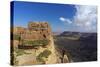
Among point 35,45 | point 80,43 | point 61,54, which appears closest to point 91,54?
point 80,43

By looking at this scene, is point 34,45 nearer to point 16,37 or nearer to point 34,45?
point 34,45

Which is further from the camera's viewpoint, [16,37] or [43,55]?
[43,55]

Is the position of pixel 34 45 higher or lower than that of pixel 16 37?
lower

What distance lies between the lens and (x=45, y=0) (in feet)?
9.37

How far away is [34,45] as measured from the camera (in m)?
2.77

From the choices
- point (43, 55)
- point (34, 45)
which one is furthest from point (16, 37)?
point (43, 55)

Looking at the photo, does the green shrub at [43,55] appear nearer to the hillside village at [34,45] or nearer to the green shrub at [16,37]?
the hillside village at [34,45]

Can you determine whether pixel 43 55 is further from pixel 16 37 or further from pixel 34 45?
pixel 16 37

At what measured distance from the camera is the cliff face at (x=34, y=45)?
2.68m

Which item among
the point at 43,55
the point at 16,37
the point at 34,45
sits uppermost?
the point at 16,37

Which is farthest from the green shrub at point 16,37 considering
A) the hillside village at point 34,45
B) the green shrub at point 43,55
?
the green shrub at point 43,55

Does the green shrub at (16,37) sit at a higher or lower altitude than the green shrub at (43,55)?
higher

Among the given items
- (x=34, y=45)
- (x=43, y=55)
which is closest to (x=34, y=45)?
(x=34, y=45)

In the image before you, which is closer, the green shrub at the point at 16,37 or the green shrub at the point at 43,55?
the green shrub at the point at 16,37
